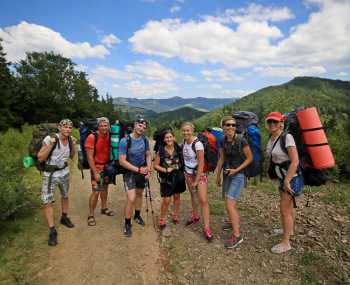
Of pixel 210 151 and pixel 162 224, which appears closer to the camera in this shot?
pixel 210 151

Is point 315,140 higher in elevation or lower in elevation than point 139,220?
higher

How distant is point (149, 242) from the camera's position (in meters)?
4.97

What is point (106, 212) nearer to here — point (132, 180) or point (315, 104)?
point (132, 180)

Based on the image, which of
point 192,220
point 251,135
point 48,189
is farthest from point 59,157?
point 251,135

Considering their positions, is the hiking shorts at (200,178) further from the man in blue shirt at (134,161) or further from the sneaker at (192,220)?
the sneaker at (192,220)

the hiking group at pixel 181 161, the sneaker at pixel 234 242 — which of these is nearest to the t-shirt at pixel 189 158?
the hiking group at pixel 181 161

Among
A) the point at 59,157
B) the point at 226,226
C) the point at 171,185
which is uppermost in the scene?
the point at 59,157

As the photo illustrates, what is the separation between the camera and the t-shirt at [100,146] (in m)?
5.21

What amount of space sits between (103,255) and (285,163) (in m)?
3.53

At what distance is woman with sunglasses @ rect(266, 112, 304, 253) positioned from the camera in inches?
153

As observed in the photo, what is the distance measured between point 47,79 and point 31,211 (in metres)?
45.7

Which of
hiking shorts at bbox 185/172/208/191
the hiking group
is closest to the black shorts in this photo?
the hiking group

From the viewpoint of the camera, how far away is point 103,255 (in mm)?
4492

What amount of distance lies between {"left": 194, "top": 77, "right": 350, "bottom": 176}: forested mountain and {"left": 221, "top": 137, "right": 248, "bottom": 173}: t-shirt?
45.3 inches
